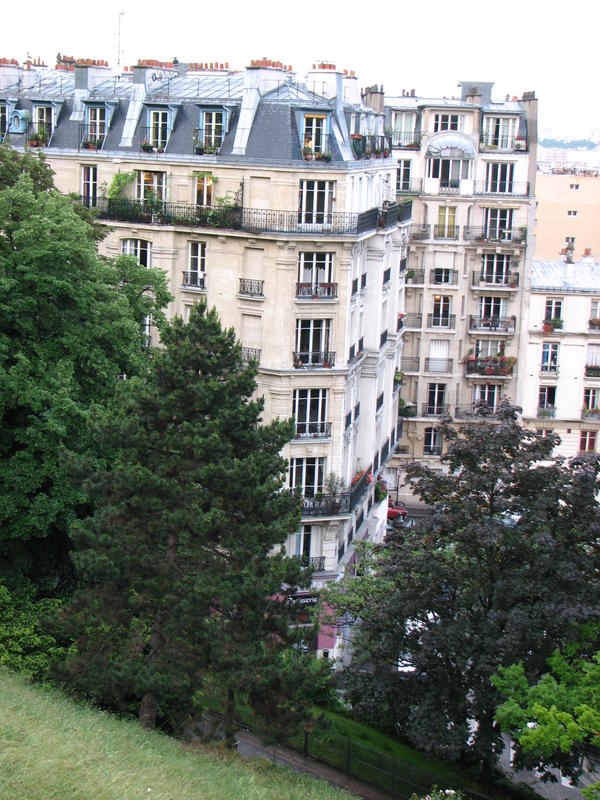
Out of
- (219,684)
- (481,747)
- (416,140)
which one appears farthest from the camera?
(416,140)

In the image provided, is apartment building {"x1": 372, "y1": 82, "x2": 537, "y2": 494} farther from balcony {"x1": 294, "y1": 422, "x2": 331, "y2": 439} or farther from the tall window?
the tall window

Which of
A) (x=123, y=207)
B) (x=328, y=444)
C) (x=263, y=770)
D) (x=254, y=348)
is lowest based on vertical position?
(x=263, y=770)

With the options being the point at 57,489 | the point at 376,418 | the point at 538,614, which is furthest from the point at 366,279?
the point at 538,614

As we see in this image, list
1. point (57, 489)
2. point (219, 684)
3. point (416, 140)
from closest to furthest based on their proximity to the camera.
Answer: point (219, 684)
point (57, 489)
point (416, 140)

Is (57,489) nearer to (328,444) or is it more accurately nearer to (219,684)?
(219,684)

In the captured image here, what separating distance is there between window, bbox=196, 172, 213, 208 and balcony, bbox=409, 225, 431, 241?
2865 centimetres

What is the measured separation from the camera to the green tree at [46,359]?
38.9 meters

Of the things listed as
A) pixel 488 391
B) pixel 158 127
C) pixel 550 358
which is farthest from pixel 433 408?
pixel 158 127

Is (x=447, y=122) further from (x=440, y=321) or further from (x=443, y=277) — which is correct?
(x=440, y=321)

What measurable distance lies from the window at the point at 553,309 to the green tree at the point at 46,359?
4221 cm

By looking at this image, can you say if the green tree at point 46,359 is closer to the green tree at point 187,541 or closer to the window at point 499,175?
the green tree at point 187,541

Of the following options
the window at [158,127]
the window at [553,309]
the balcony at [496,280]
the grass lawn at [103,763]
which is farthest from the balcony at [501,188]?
the grass lawn at [103,763]

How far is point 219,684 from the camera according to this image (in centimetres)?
3316

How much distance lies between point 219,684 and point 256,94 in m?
28.1
